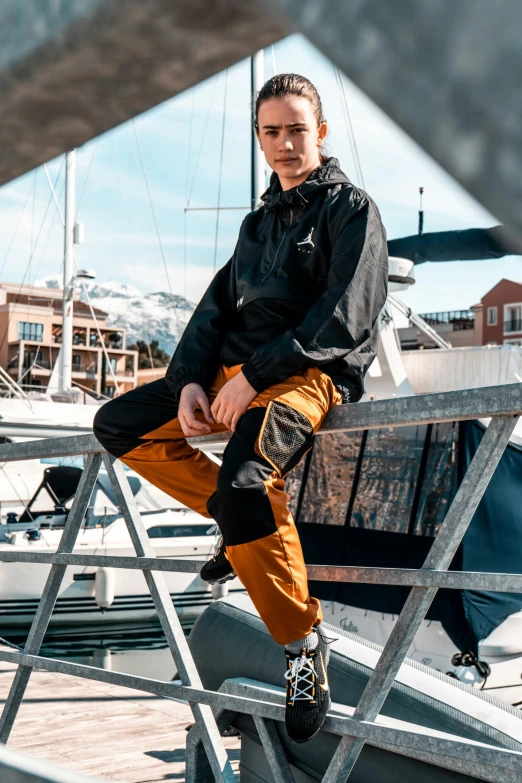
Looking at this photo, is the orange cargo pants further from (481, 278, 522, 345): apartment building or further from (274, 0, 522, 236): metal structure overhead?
(481, 278, 522, 345): apartment building

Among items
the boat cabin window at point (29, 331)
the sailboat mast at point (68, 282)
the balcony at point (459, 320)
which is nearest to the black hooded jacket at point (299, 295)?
the sailboat mast at point (68, 282)

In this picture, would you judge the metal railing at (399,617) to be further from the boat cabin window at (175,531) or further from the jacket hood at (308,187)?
the boat cabin window at (175,531)

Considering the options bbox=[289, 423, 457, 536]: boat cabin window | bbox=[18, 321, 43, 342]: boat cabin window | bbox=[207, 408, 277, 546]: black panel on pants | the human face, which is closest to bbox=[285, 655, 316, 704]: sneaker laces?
bbox=[207, 408, 277, 546]: black panel on pants

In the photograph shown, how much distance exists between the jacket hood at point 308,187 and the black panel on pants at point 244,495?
571mm

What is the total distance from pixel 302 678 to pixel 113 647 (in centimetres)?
1084

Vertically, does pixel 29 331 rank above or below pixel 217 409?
below

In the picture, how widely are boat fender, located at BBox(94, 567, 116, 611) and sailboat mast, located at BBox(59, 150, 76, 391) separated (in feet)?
28.1

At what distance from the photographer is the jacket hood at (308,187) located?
211 cm

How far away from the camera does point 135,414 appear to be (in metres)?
2.27

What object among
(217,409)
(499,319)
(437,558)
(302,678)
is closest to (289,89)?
(217,409)

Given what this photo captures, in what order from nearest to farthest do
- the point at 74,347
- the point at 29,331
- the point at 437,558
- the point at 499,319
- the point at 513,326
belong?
the point at 437,558, the point at 513,326, the point at 499,319, the point at 74,347, the point at 29,331

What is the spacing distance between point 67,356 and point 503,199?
22.1m

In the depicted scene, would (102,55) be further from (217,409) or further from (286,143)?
(286,143)

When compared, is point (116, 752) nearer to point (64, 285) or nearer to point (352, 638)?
point (352, 638)
